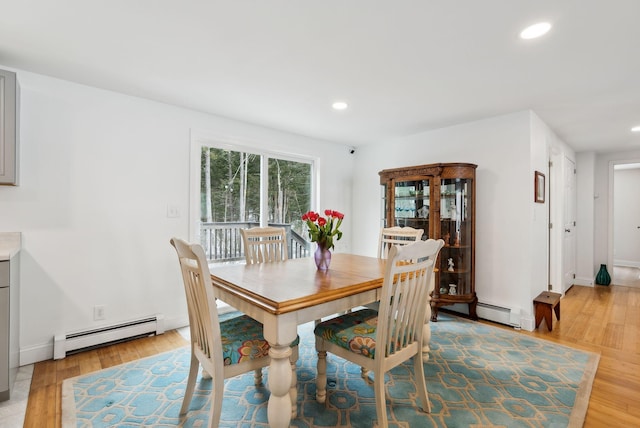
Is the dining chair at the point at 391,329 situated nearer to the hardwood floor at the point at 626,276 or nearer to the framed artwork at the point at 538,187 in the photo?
the framed artwork at the point at 538,187

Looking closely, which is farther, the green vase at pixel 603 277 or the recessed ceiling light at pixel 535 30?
the green vase at pixel 603 277

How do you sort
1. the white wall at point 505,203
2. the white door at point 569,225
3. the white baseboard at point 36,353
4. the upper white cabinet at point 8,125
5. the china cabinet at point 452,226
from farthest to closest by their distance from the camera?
the white door at point 569,225, the china cabinet at point 452,226, the white wall at point 505,203, the white baseboard at point 36,353, the upper white cabinet at point 8,125

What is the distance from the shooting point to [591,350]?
2684 millimetres

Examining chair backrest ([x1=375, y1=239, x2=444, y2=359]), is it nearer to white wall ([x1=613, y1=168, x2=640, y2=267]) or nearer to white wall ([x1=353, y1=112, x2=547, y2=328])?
white wall ([x1=353, y1=112, x2=547, y2=328])

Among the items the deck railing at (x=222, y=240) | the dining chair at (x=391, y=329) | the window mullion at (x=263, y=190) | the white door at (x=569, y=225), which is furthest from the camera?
the white door at (x=569, y=225)

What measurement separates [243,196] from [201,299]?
7.81 ft

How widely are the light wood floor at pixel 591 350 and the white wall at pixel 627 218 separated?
359cm

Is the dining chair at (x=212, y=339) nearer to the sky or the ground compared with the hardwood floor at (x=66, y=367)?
nearer to the sky

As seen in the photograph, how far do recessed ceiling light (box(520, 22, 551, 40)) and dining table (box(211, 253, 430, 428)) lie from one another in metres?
1.67

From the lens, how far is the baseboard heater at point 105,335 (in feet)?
8.17

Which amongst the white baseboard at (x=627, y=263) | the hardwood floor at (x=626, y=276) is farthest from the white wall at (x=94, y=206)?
the white baseboard at (x=627, y=263)

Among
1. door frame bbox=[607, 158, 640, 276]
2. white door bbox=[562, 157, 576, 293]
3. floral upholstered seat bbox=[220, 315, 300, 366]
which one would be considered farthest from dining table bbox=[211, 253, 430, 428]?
door frame bbox=[607, 158, 640, 276]

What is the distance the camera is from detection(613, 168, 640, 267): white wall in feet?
21.6

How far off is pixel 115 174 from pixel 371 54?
7.85ft
